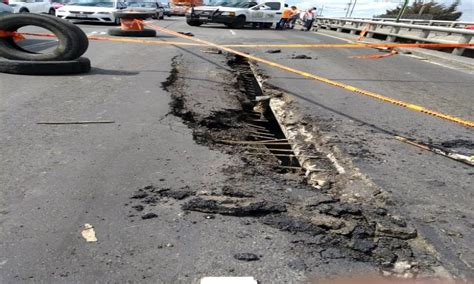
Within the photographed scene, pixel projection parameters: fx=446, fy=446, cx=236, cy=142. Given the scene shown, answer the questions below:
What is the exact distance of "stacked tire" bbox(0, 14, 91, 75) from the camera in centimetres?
781

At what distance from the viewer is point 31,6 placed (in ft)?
75.9

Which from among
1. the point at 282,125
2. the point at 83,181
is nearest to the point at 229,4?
the point at 282,125

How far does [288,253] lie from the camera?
9.16 ft

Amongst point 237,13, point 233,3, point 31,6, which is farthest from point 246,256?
point 31,6

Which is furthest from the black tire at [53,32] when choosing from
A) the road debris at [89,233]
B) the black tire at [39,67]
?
the road debris at [89,233]

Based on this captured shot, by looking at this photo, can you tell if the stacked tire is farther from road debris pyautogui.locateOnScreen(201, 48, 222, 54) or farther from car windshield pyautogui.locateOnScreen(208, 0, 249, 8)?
car windshield pyautogui.locateOnScreen(208, 0, 249, 8)

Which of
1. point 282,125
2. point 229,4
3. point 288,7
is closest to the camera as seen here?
point 282,125

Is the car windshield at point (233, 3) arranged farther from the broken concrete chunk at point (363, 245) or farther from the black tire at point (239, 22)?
the broken concrete chunk at point (363, 245)

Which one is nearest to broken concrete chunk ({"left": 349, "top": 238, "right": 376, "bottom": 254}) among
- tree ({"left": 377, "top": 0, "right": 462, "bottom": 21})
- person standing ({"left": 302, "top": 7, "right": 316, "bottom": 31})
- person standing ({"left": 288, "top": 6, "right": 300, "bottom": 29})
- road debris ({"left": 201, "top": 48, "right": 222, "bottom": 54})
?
road debris ({"left": 201, "top": 48, "right": 222, "bottom": 54})

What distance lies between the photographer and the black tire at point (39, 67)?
25.2 feet

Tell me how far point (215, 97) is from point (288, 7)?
23.2m

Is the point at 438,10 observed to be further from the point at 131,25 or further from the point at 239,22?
the point at 131,25

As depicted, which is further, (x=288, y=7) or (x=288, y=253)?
(x=288, y=7)

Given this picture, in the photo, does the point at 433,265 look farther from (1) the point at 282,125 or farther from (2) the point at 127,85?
(2) the point at 127,85
